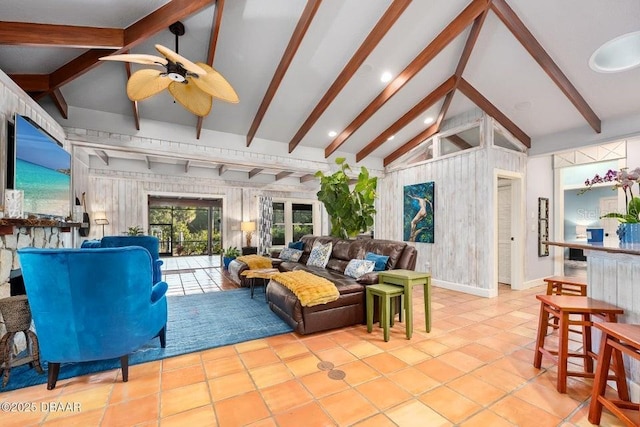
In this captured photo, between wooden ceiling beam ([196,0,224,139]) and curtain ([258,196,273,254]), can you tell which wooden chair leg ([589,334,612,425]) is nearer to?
wooden ceiling beam ([196,0,224,139])

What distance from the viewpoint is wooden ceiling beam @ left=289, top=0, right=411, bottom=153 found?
3.11 meters

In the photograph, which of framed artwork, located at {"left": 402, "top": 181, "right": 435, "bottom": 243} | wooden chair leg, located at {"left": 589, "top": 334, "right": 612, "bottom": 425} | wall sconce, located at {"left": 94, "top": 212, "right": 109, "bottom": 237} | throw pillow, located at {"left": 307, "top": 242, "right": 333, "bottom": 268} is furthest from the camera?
wall sconce, located at {"left": 94, "top": 212, "right": 109, "bottom": 237}

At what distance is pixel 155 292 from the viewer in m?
2.47

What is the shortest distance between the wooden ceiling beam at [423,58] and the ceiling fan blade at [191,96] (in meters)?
2.82

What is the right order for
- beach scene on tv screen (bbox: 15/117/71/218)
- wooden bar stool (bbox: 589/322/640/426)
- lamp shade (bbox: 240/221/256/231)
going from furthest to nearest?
1. lamp shade (bbox: 240/221/256/231)
2. beach scene on tv screen (bbox: 15/117/71/218)
3. wooden bar stool (bbox: 589/322/640/426)

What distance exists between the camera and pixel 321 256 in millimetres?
4668

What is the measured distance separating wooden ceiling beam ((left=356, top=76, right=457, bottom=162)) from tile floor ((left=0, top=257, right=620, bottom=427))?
3.70 metres

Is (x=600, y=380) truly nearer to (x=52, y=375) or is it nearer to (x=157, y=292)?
(x=157, y=292)

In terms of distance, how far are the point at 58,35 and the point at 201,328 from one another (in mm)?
3281

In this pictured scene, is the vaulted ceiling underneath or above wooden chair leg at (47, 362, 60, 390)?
above

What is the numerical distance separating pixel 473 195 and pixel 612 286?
2930 mm

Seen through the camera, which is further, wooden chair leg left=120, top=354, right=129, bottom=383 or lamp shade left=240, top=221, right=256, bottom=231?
lamp shade left=240, top=221, right=256, bottom=231

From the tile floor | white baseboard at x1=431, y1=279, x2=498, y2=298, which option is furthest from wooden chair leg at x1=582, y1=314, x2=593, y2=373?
white baseboard at x1=431, y1=279, x2=498, y2=298

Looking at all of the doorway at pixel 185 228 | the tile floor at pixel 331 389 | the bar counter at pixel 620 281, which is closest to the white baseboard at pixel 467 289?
the tile floor at pixel 331 389
